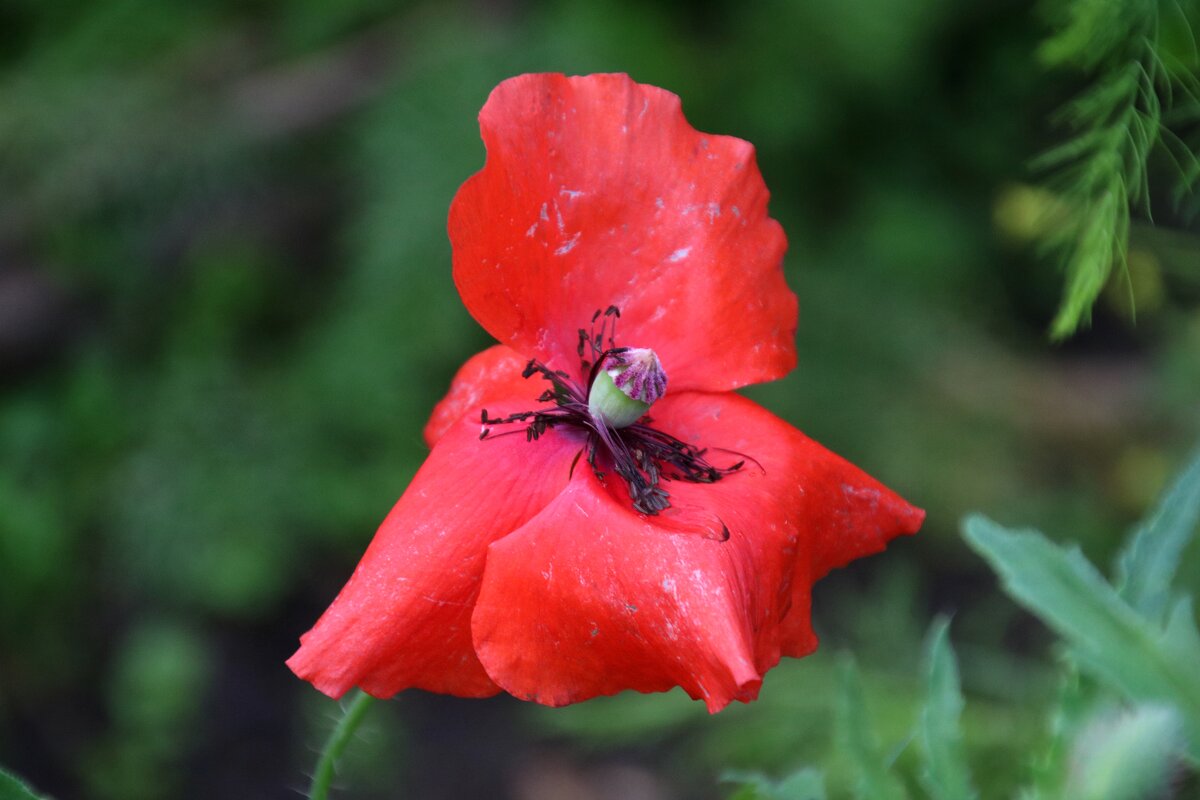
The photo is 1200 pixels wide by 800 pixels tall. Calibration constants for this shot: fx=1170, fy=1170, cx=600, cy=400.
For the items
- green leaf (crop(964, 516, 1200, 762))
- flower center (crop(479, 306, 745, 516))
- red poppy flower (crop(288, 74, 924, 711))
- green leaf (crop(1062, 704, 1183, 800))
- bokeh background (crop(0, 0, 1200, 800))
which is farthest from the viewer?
bokeh background (crop(0, 0, 1200, 800))

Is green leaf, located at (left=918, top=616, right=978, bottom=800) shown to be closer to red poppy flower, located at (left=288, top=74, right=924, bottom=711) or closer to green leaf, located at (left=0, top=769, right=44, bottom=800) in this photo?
red poppy flower, located at (left=288, top=74, right=924, bottom=711)

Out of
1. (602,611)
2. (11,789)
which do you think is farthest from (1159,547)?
(11,789)

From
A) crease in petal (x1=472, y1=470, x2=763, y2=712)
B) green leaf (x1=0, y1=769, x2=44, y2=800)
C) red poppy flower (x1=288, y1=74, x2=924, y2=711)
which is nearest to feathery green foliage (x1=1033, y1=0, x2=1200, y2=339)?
red poppy flower (x1=288, y1=74, x2=924, y2=711)

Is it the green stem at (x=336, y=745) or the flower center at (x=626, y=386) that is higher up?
the flower center at (x=626, y=386)

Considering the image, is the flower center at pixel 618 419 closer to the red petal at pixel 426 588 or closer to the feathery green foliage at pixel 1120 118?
the red petal at pixel 426 588

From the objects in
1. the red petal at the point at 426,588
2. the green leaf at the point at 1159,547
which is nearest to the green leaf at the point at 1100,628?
the green leaf at the point at 1159,547

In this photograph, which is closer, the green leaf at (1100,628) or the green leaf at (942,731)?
the green leaf at (1100,628)
